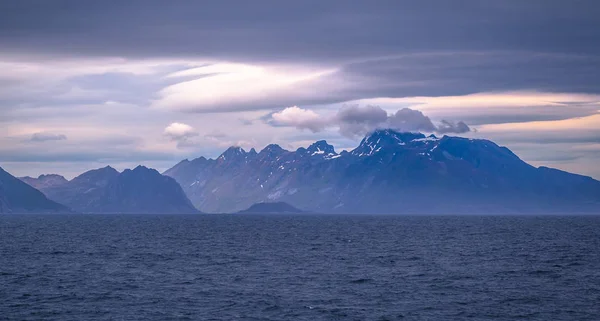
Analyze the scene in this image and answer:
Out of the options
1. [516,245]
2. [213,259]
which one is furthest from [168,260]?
[516,245]

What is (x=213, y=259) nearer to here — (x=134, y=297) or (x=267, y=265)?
(x=267, y=265)

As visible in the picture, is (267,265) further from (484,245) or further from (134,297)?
(484,245)

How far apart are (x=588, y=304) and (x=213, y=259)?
61.4 m

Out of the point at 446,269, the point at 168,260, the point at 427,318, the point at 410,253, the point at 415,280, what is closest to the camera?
the point at 427,318

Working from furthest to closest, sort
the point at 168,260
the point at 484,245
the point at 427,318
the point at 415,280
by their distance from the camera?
the point at 484,245 → the point at 168,260 → the point at 415,280 → the point at 427,318

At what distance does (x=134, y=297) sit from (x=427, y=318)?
2972 centimetres

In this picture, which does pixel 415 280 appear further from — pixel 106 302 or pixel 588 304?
pixel 106 302

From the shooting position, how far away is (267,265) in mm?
109750

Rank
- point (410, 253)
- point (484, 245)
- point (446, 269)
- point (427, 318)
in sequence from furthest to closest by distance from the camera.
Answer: point (484, 245) → point (410, 253) → point (446, 269) → point (427, 318)

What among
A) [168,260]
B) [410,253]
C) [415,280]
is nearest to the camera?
[415,280]

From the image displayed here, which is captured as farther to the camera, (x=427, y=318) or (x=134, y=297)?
(x=134, y=297)

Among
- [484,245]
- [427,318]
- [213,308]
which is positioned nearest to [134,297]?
[213,308]

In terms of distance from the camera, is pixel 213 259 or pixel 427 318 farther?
pixel 213 259

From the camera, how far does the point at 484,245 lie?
6102 inches
